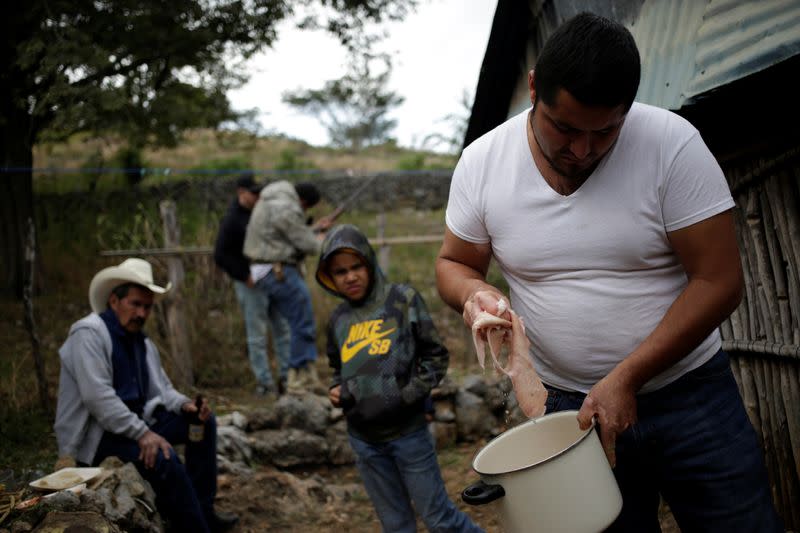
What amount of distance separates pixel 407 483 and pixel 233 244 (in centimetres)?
476

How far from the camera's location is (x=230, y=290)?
9.45m

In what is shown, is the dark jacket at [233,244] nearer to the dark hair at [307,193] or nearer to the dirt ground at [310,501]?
the dark hair at [307,193]

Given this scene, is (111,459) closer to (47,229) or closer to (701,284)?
(701,284)

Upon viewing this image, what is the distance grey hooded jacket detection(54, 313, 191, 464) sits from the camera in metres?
4.04

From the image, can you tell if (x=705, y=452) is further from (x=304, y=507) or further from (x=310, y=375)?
(x=310, y=375)

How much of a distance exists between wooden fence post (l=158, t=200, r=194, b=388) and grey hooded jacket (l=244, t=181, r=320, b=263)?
0.89m

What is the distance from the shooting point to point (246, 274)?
7.65 metres

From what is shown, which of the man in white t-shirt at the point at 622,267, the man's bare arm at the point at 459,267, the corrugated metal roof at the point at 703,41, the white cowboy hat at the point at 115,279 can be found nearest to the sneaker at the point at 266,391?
the white cowboy hat at the point at 115,279

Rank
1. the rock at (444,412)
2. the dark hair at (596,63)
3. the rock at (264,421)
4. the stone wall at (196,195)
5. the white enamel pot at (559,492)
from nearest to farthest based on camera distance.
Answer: the dark hair at (596,63) < the white enamel pot at (559,492) < the rock at (264,421) < the rock at (444,412) < the stone wall at (196,195)

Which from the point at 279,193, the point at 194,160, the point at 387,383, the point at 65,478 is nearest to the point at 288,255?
the point at 279,193

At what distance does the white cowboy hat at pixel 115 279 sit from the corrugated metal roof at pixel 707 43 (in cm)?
291

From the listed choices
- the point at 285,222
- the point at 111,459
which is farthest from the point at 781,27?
the point at 285,222

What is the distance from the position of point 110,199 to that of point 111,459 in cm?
1017

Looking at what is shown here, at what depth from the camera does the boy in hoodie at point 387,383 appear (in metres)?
3.47
